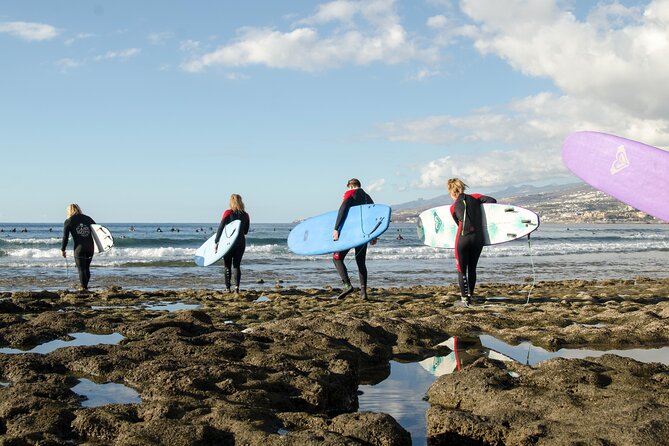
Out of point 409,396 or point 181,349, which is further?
point 181,349

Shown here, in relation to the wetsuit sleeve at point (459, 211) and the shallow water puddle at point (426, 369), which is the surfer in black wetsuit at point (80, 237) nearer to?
the wetsuit sleeve at point (459, 211)

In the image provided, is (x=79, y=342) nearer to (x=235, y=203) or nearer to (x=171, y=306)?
(x=171, y=306)

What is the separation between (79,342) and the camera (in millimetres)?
6219

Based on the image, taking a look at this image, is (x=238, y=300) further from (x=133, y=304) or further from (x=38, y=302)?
(x=38, y=302)

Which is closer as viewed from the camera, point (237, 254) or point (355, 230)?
point (355, 230)

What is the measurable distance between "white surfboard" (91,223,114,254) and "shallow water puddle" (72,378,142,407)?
942 centimetres

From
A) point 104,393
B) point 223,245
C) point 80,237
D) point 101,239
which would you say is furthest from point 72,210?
point 104,393

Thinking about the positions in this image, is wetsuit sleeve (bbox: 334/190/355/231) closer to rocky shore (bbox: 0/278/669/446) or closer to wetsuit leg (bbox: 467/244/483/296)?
wetsuit leg (bbox: 467/244/483/296)

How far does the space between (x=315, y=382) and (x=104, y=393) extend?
1.39m

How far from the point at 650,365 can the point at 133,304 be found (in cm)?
748

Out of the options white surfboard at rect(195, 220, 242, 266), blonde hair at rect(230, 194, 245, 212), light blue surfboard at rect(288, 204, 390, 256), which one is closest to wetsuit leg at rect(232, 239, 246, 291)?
white surfboard at rect(195, 220, 242, 266)

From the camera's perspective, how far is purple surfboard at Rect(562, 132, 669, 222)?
7.91 meters

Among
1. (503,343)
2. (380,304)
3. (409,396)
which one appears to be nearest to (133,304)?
(380,304)

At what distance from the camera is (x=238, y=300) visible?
406 inches
